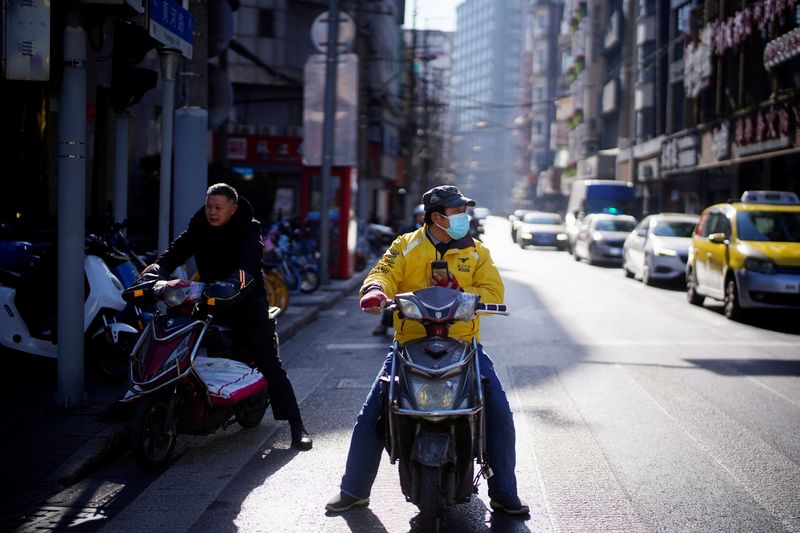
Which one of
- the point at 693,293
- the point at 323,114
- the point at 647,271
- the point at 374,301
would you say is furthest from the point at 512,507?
the point at 647,271

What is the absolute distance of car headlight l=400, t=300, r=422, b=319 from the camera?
440 cm

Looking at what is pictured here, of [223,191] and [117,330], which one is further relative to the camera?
[117,330]

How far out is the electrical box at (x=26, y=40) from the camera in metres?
6.36

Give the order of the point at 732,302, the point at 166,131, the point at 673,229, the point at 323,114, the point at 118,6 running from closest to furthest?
the point at 118,6 → the point at 166,131 → the point at 732,302 → the point at 323,114 → the point at 673,229

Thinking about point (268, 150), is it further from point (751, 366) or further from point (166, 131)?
point (751, 366)

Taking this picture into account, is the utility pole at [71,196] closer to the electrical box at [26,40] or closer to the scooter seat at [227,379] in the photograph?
the electrical box at [26,40]

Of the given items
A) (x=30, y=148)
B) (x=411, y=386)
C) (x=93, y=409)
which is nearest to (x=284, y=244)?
(x=30, y=148)

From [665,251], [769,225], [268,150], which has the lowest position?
[665,251]

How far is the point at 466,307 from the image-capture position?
4.45 metres

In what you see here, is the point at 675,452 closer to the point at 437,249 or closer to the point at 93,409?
the point at 437,249

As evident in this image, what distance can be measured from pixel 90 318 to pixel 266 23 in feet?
107

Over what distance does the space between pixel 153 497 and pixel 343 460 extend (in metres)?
1.27

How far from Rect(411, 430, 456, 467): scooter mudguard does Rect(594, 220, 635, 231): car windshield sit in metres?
26.3

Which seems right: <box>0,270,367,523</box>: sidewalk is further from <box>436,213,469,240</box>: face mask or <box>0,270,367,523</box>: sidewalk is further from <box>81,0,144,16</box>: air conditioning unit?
<box>81,0,144,16</box>: air conditioning unit
